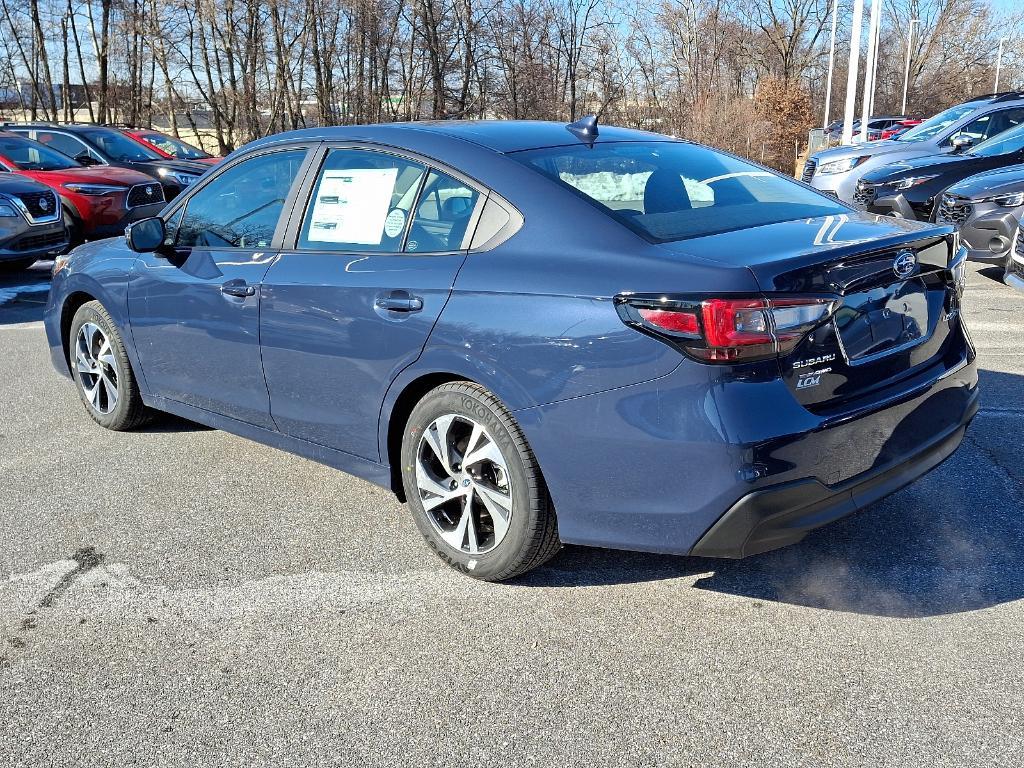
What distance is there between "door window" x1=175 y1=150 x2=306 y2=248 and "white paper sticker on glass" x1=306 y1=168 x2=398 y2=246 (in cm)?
24

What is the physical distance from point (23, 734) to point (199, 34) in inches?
1335

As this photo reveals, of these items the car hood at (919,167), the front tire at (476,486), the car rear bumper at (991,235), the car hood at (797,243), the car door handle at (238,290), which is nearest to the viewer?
the car hood at (797,243)

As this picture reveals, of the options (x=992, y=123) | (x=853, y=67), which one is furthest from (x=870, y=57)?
(x=992, y=123)

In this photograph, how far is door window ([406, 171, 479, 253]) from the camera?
359 cm

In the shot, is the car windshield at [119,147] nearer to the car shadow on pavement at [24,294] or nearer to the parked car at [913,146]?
the car shadow on pavement at [24,294]

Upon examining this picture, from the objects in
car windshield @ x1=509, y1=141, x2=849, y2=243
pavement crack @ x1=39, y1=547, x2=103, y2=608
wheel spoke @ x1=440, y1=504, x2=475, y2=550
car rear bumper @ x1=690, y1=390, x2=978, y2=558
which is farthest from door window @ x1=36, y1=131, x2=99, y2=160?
car rear bumper @ x1=690, y1=390, x2=978, y2=558

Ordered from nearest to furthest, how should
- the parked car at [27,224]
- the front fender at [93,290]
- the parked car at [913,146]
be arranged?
the front fender at [93,290], the parked car at [27,224], the parked car at [913,146]

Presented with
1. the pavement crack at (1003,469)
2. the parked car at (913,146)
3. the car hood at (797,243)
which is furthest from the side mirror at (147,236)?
the parked car at (913,146)

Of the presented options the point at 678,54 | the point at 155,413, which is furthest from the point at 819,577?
the point at 678,54

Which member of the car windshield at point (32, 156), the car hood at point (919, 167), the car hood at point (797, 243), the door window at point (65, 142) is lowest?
the car hood at point (797, 243)

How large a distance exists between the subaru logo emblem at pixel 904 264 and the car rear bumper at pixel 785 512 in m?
0.61

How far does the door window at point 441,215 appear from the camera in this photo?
141 inches

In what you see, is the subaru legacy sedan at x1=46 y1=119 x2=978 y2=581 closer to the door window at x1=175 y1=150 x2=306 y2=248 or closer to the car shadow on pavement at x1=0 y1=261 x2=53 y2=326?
the door window at x1=175 y1=150 x2=306 y2=248

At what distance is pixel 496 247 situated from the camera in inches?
135
